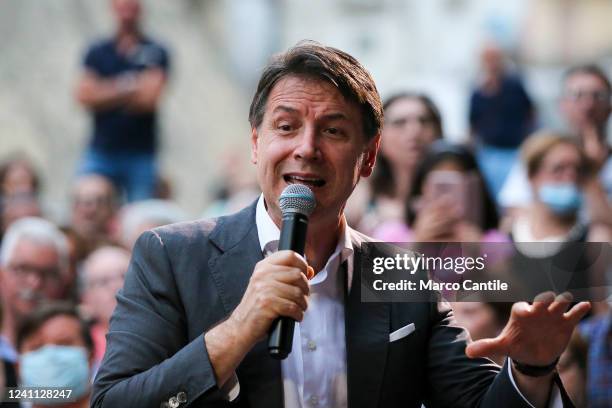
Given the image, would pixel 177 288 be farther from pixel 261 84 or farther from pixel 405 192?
pixel 405 192

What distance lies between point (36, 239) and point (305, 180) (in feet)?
11.9

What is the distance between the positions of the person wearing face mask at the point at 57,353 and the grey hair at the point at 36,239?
134cm

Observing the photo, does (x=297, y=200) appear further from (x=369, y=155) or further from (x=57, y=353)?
(x=57, y=353)

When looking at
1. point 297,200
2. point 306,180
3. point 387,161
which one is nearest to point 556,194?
point 387,161

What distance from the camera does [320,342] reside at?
3.20 meters

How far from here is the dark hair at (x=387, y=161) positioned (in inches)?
273

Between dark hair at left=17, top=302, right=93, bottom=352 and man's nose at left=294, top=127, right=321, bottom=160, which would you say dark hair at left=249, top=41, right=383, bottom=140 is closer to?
man's nose at left=294, top=127, right=321, bottom=160

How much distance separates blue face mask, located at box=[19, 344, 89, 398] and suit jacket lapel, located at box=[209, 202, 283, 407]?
911mm

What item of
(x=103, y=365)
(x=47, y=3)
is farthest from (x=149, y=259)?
(x=47, y=3)

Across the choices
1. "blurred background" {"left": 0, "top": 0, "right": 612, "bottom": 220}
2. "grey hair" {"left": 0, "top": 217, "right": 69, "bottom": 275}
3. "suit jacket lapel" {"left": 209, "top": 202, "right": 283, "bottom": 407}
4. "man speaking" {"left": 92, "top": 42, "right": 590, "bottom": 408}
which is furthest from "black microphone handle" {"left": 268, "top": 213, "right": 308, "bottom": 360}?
"blurred background" {"left": 0, "top": 0, "right": 612, "bottom": 220}

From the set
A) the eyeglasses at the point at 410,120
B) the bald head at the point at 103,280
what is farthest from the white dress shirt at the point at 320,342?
the eyeglasses at the point at 410,120

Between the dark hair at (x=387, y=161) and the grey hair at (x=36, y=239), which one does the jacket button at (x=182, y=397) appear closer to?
the grey hair at (x=36, y=239)

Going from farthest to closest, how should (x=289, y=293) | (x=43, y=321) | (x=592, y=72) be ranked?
1. (x=592, y=72)
2. (x=43, y=321)
3. (x=289, y=293)

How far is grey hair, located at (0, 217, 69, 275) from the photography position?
21.0 ft
